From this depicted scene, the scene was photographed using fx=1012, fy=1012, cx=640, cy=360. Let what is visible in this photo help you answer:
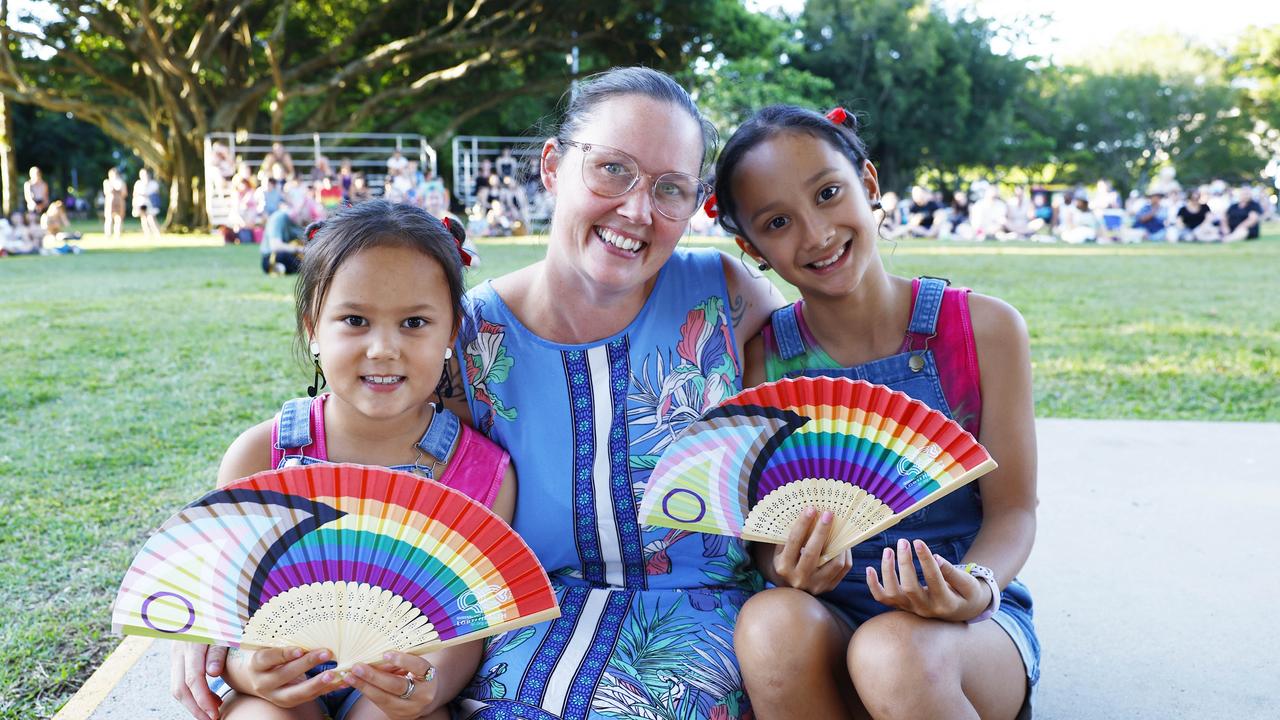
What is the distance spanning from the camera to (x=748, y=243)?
2.05 meters

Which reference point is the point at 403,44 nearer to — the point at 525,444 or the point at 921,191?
the point at 921,191

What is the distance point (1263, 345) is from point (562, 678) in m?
6.84

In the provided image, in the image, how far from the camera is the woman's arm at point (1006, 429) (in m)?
1.83

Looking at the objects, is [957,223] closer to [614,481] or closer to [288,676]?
[614,481]

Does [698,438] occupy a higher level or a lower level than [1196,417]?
higher

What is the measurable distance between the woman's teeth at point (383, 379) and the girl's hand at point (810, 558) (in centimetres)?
73

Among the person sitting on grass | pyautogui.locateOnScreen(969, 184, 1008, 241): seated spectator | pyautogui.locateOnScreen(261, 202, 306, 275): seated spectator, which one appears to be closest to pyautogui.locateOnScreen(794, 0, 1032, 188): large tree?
pyautogui.locateOnScreen(969, 184, 1008, 241): seated spectator

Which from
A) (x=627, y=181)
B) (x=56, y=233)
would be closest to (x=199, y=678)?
(x=627, y=181)

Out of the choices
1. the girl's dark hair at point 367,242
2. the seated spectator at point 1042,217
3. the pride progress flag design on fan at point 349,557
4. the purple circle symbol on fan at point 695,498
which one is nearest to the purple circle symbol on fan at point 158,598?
the pride progress flag design on fan at point 349,557

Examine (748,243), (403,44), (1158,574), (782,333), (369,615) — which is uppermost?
(403,44)

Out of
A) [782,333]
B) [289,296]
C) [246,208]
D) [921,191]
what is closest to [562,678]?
[782,333]

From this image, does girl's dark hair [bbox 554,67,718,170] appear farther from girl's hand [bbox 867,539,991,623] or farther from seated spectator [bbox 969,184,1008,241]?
seated spectator [bbox 969,184,1008,241]

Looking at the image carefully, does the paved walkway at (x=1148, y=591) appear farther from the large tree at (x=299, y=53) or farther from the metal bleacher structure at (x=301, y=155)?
the metal bleacher structure at (x=301, y=155)

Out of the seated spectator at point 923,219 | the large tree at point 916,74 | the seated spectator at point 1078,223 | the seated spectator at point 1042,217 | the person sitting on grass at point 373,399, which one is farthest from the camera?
the large tree at point 916,74
